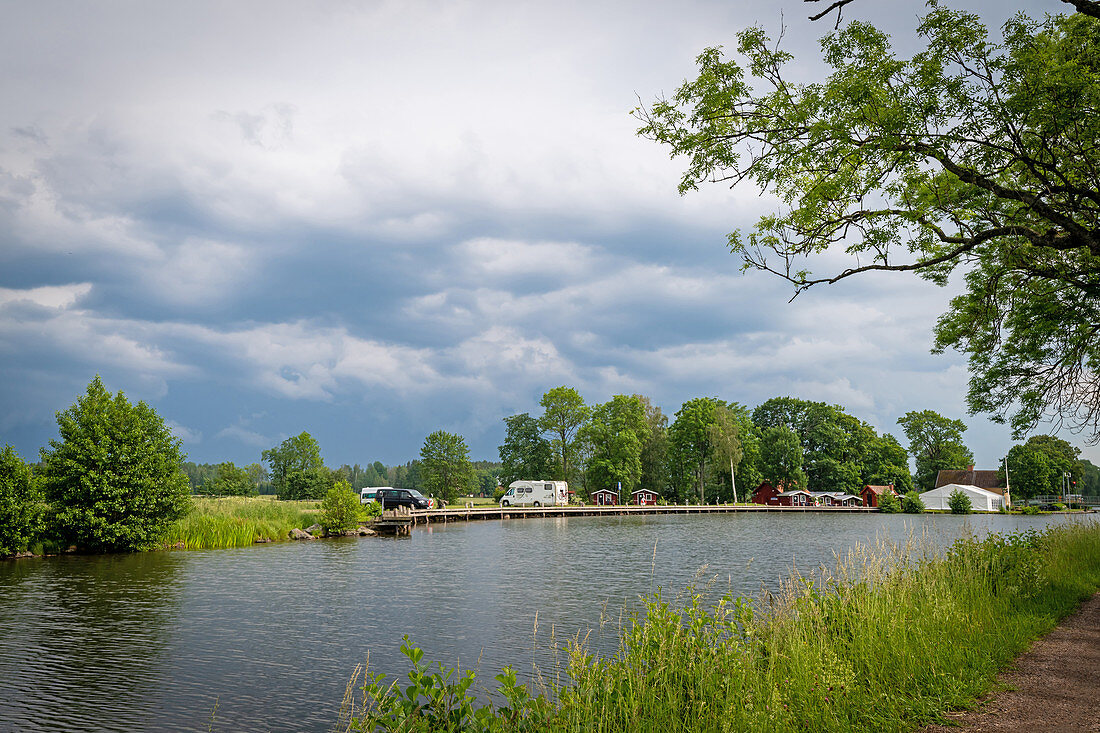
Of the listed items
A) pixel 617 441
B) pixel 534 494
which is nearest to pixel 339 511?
pixel 534 494

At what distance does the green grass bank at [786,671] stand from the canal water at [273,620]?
0.82 m

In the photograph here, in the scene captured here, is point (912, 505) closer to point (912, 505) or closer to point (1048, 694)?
point (912, 505)

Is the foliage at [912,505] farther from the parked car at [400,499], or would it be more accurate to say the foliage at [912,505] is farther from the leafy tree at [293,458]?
the leafy tree at [293,458]

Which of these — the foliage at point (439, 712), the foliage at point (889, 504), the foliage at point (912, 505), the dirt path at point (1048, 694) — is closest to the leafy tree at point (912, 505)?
the foliage at point (912, 505)

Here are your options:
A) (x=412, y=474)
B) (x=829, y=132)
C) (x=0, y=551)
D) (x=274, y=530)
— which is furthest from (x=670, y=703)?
(x=412, y=474)

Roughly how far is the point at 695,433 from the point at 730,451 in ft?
16.8

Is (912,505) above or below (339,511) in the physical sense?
below

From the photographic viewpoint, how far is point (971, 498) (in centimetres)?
8369

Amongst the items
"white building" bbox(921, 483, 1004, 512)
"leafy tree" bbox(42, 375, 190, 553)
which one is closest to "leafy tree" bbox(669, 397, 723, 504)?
"white building" bbox(921, 483, 1004, 512)

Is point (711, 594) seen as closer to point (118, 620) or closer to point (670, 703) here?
point (670, 703)

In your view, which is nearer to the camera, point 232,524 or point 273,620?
point 273,620

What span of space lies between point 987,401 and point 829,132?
26.2 ft

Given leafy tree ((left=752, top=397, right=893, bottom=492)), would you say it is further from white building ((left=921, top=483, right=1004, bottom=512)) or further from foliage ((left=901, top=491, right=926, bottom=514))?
foliage ((left=901, top=491, right=926, bottom=514))

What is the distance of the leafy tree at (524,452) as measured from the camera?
87.2m
